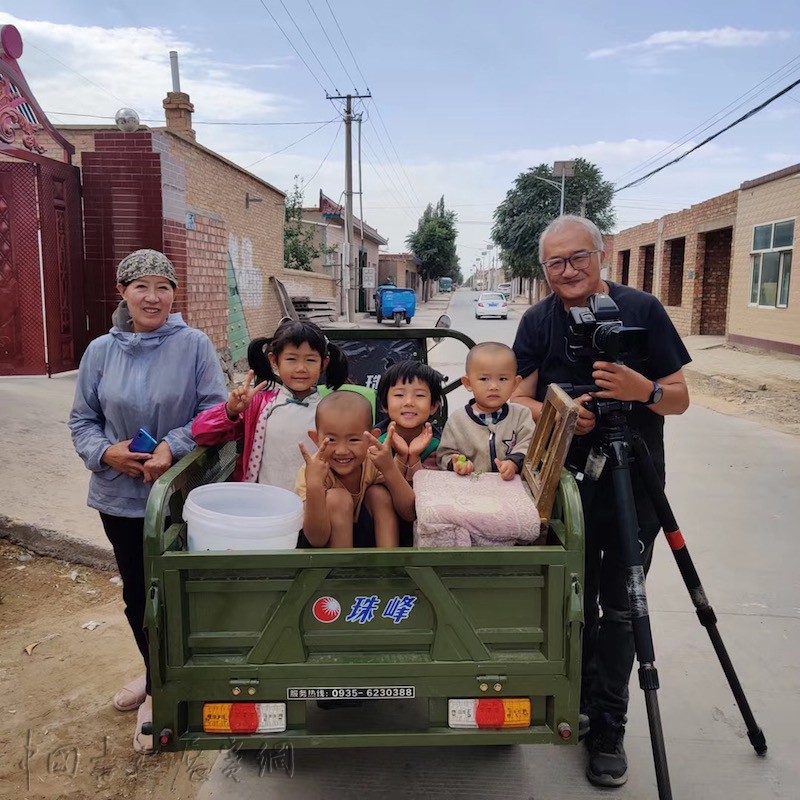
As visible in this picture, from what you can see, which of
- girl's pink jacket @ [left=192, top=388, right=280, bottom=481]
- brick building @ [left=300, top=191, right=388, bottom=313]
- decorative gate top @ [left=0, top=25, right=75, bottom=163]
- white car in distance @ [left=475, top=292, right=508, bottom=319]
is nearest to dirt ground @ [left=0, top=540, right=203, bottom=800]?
girl's pink jacket @ [left=192, top=388, right=280, bottom=481]

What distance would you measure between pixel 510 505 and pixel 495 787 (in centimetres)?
121

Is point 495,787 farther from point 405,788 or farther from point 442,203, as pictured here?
point 442,203

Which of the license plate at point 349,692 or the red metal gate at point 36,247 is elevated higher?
the red metal gate at point 36,247

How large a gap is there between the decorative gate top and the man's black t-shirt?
21.9 feet

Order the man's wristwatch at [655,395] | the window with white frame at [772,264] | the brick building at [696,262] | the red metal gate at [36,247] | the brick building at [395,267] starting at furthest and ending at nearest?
the brick building at [395,267]
the brick building at [696,262]
the window with white frame at [772,264]
the red metal gate at [36,247]
the man's wristwatch at [655,395]

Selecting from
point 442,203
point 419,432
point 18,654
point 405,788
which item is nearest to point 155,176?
point 18,654

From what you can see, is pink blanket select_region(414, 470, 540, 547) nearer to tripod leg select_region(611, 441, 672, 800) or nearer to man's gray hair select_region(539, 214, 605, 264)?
tripod leg select_region(611, 441, 672, 800)

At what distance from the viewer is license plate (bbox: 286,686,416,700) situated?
77.2 inches

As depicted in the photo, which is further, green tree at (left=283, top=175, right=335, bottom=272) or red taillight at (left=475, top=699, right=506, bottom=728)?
green tree at (left=283, top=175, right=335, bottom=272)

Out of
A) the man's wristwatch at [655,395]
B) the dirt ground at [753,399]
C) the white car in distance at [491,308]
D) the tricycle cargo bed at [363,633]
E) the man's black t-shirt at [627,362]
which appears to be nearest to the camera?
the tricycle cargo bed at [363,633]

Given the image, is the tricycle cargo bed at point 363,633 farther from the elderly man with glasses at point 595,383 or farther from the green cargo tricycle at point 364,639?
the elderly man with glasses at point 595,383

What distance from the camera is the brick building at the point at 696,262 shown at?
20.4m

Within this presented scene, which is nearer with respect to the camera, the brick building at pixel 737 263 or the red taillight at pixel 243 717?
the red taillight at pixel 243 717

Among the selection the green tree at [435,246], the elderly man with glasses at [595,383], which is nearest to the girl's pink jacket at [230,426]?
the elderly man with glasses at [595,383]
